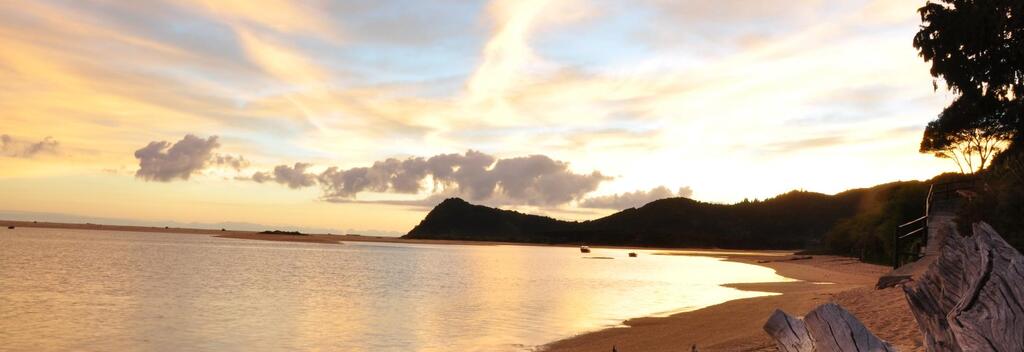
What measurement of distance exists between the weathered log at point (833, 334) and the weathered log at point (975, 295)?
374mm

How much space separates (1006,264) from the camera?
343 cm

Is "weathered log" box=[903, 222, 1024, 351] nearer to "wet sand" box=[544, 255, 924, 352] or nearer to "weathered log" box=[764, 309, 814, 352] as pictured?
"weathered log" box=[764, 309, 814, 352]

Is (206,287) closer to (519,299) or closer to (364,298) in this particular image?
(364,298)

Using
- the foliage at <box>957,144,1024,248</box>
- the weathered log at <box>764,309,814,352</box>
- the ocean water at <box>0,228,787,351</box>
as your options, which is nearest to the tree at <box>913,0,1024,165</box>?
the foliage at <box>957,144,1024,248</box>

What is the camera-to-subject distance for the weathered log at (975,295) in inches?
133

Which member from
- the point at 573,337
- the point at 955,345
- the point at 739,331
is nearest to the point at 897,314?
the point at 739,331

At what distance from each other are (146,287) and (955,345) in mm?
34829

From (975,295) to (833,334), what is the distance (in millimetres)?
1015

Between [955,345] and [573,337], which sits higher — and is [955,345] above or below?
above

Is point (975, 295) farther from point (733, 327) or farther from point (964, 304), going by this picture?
point (733, 327)

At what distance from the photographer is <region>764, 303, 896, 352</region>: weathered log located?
4.27 m

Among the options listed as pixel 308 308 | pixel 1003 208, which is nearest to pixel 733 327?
pixel 1003 208

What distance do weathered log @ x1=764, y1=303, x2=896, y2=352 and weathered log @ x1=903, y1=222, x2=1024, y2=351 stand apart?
37 centimetres

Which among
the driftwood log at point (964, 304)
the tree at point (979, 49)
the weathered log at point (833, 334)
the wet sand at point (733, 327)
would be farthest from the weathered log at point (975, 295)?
the tree at point (979, 49)
